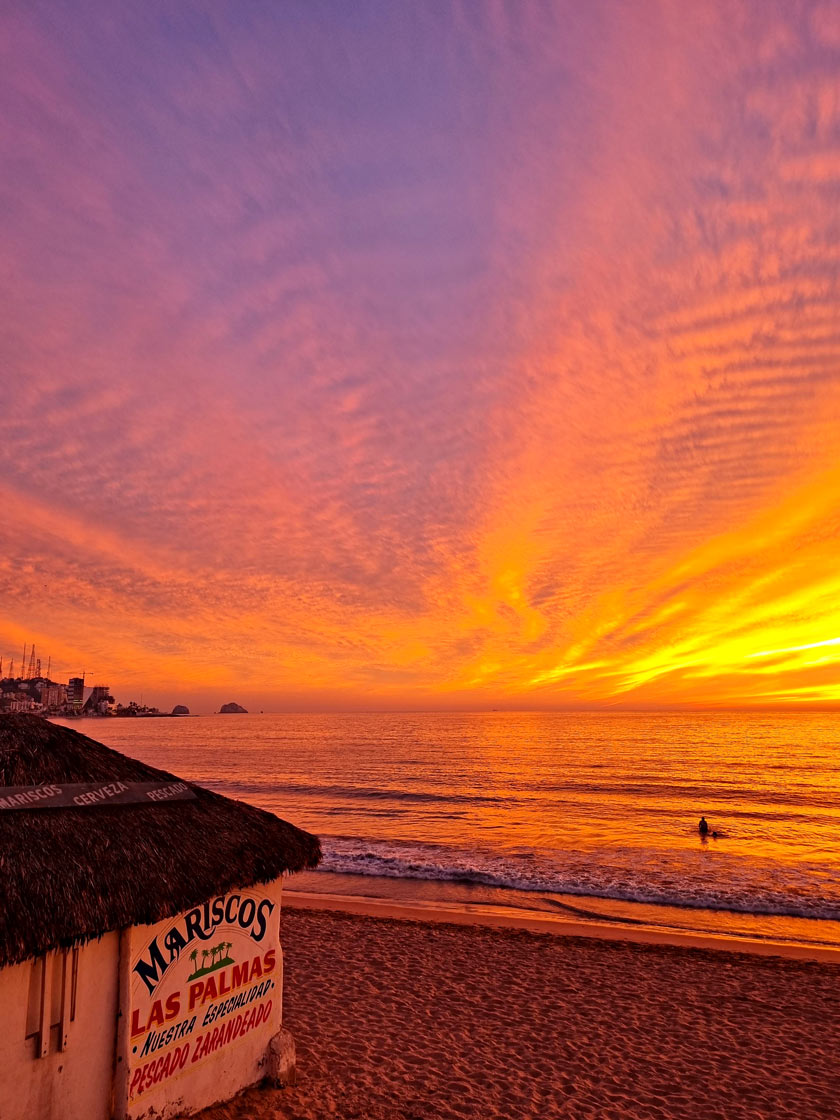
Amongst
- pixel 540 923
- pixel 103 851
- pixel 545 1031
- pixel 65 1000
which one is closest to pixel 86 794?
pixel 103 851

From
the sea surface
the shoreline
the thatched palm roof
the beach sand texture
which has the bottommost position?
the sea surface

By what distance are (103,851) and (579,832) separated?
2609cm

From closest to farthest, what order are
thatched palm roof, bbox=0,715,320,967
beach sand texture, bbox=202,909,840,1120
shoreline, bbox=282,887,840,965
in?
thatched palm roof, bbox=0,715,320,967 < beach sand texture, bbox=202,909,840,1120 < shoreline, bbox=282,887,840,965

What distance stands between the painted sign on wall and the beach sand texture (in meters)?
0.65

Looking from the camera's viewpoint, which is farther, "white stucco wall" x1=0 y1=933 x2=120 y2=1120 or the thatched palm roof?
the thatched palm roof

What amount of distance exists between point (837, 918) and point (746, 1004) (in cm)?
826

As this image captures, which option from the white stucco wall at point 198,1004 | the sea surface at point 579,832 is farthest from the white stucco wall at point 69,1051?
the sea surface at point 579,832

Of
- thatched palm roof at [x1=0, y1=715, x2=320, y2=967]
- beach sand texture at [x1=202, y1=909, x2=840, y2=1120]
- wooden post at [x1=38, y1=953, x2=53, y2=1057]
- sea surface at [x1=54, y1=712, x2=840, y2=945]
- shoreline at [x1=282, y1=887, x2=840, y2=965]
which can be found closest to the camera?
wooden post at [x1=38, y1=953, x2=53, y2=1057]

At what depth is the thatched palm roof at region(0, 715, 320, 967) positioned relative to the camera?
525cm

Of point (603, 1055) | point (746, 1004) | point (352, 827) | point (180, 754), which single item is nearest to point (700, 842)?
point (352, 827)

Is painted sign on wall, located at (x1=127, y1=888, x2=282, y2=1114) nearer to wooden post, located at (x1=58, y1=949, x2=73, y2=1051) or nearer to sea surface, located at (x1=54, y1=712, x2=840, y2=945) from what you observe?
wooden post, located at (x1=58, y1=949, x2=73, y2=1051)

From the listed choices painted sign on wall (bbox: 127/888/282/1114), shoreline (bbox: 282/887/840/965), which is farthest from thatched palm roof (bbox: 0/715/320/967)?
shoreline (bbox: 282/887/840/965)

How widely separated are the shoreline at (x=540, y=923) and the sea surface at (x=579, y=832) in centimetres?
63

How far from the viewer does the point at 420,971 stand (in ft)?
40.1
